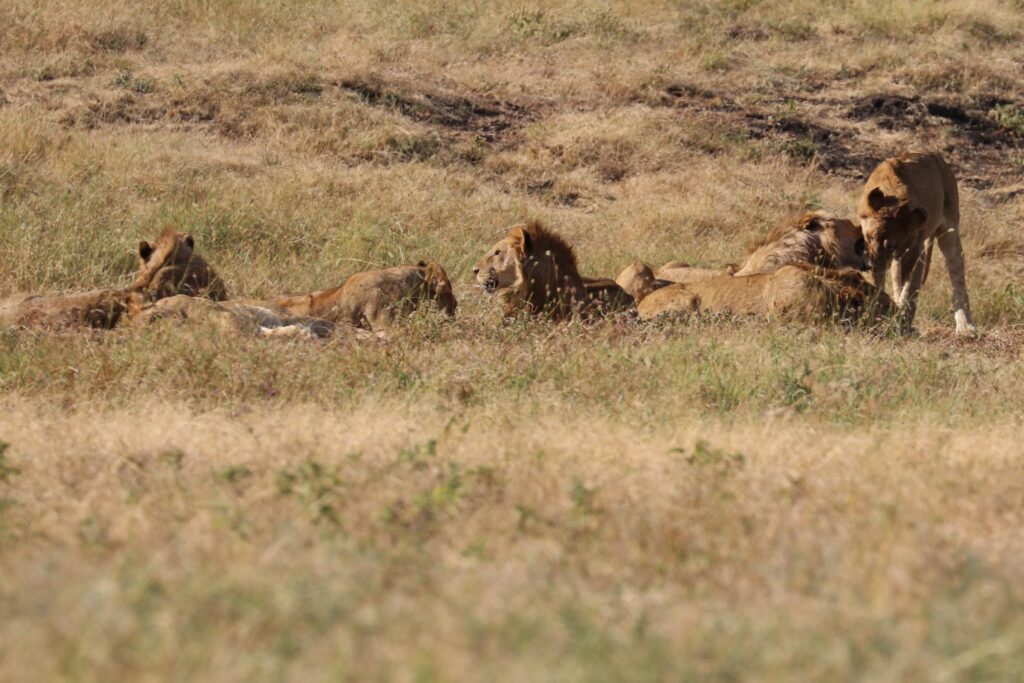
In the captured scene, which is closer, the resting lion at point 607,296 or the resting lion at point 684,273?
the resting lion at point 607,296

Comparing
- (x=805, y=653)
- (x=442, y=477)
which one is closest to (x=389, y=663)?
(x=805, y=653)

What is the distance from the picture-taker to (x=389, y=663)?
3449mm

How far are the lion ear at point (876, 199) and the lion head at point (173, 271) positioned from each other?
232 inches

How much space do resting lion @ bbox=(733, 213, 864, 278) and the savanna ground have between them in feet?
4.16

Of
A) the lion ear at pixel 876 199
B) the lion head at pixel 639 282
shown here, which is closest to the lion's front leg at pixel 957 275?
the lion ear at pixel 876 199

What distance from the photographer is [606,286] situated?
1239 cm

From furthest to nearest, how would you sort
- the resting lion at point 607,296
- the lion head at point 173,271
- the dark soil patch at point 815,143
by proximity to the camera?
the dark soil patch at point 815,143, the resting lion at point 607,296, the lion head at point 173,271

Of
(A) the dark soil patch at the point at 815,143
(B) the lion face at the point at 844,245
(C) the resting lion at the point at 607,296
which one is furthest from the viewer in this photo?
(A) the dark soil patch at the point at 815,143

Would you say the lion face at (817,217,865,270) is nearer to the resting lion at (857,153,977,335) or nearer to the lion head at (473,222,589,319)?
the resting lion at (857,153,977,335)

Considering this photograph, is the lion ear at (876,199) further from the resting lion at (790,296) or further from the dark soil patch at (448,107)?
the dark soil patch at (448,107)

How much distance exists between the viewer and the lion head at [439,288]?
11.4 m

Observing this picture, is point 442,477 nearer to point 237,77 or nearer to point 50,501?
point 50,501

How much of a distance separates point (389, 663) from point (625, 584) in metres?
1.21

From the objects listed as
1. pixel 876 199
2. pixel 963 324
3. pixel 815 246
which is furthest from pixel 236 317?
pixel 963 324
